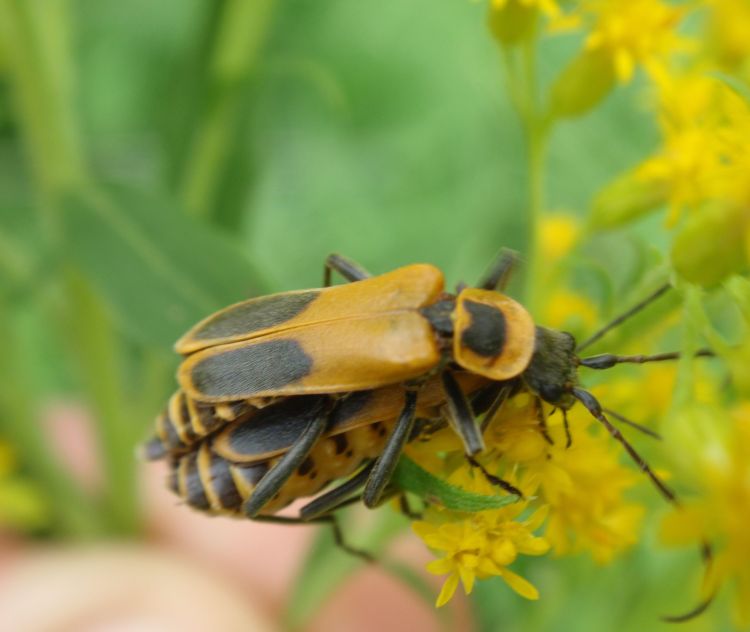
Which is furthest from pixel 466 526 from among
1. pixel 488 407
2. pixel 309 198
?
pixel 309 198

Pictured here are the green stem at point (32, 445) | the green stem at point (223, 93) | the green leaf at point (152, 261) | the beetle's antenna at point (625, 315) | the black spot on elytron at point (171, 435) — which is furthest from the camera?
the green stem at point (32, 445)

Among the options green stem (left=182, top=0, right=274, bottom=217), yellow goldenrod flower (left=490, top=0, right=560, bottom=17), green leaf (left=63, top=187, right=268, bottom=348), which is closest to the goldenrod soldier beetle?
green leaf (left=63, top=187, right=268, bottom=348)

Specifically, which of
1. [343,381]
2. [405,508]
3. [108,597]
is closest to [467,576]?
[405,508]

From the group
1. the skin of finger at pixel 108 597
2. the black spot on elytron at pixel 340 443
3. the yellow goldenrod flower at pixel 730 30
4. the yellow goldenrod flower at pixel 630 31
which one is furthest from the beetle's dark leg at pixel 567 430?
the skin of finger at pixel 108 597

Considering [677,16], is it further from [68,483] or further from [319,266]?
[68,483]

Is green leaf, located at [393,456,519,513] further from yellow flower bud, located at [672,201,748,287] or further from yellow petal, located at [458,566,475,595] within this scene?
yellow flower bud, located at [672,201,748,287]

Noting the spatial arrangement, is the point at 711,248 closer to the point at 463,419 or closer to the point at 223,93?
the point at 463,419

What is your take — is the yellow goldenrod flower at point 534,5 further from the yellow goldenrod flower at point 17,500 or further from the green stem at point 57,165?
the yellow goldenrod flower at point 17,500
